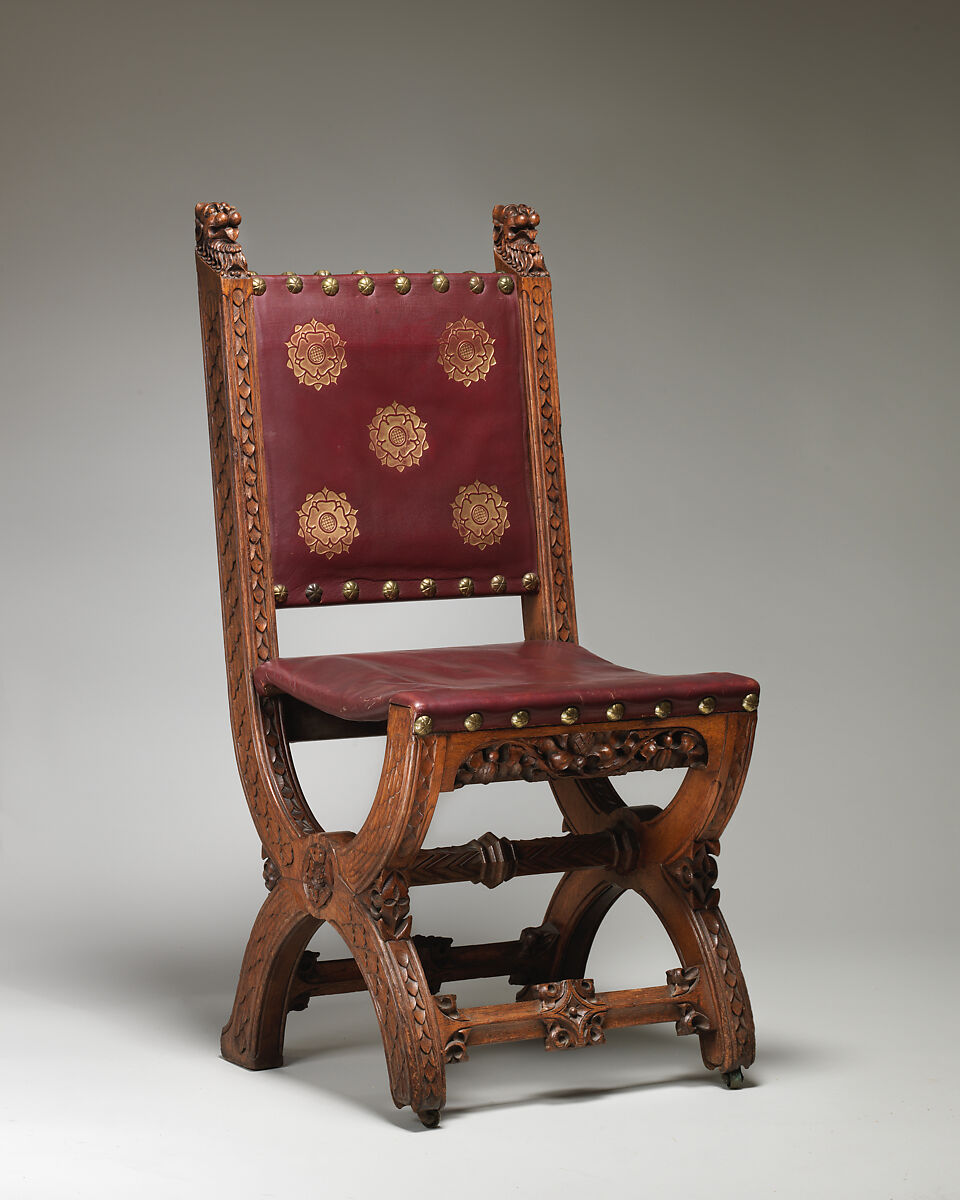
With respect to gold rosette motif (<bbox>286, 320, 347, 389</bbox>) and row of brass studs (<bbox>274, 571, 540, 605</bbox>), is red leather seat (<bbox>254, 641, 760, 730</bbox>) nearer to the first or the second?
row of brass studs (<bbox>274, 571, 540, 605</bbox>)

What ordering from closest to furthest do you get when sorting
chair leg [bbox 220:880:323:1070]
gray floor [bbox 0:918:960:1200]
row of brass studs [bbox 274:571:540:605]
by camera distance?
gray floor [bbox 0:918:960:1200] < chair leg [bbox 220:880:323:1070] < row of brass studs [bbox 274:571:540:605]

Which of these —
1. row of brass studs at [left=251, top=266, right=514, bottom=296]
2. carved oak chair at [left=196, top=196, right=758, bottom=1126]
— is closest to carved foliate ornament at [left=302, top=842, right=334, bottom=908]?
carved oak chair at [left=196, top=196, right=758, bottom=1126]

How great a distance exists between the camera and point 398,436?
320cm

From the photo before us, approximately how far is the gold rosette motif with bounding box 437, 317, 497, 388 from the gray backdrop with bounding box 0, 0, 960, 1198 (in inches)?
45.0

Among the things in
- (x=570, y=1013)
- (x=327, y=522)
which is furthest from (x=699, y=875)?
(x=327, y=522)

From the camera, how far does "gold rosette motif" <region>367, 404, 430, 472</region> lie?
319cm

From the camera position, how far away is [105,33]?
4.43 m

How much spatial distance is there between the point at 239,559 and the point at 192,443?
4.66ft

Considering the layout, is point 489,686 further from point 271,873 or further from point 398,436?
point 398,436

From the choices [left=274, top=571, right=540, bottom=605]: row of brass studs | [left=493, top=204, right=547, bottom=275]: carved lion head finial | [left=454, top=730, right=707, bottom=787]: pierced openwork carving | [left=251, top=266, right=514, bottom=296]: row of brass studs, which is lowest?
[left=454, top=730, right=707, bottom=787]: pierced openwork carving

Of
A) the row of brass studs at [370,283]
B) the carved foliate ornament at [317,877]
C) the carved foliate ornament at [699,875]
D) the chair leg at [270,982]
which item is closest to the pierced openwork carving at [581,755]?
the carved foliate ornament at [699,875]

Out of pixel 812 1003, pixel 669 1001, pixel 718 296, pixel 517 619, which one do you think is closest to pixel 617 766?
pixel 669 1001

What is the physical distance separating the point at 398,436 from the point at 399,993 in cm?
98

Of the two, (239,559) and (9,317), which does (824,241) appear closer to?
(9,317)
